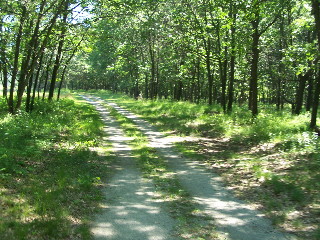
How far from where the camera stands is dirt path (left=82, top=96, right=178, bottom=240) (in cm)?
495

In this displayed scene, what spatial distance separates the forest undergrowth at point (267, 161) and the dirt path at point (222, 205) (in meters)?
0.29

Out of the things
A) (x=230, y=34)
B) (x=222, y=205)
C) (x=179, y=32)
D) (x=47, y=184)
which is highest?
(x=179, y=32)

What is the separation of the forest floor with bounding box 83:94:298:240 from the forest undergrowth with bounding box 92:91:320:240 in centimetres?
42

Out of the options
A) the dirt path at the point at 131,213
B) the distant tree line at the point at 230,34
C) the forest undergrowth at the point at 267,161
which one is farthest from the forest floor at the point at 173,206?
the distant tree line at the point at 230,34

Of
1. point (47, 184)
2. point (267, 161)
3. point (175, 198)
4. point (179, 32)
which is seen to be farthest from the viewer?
point (179, 32)

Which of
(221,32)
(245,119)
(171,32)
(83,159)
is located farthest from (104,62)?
(83,159)

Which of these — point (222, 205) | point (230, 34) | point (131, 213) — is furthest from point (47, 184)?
point (230, 34)

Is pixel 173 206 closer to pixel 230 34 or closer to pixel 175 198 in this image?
pixel 175 198

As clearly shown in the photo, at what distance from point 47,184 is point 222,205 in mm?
3831

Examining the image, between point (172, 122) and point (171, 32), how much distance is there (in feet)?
26.1

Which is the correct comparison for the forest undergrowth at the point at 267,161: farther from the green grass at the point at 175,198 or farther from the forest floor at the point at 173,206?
the green grass at the point at 175,198

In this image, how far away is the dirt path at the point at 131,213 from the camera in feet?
16.3

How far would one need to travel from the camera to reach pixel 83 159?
9594mm

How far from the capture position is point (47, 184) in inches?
271
